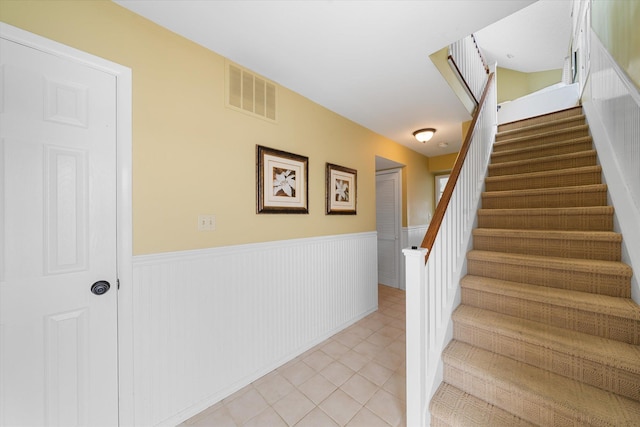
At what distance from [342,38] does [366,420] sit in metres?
2.46

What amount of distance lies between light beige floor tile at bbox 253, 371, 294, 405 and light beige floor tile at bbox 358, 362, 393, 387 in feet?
1.98

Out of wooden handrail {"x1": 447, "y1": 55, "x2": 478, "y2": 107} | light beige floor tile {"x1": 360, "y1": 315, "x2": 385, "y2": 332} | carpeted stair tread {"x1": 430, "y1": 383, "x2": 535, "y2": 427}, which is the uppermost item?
wooden handrail {"x1": 447, "y1": 55, "x2": 478, "y2": 107}

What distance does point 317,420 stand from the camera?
1.48 metres

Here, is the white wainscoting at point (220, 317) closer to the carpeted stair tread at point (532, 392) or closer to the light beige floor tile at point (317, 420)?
the light beige floor tile at point (317, 420)

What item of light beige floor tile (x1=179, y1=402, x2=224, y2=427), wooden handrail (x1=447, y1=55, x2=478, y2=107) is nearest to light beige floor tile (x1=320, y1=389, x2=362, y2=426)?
light beige floor tile (x1=179, y1=402, x2=224, y2=427)

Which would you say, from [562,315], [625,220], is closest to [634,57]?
[625,220]

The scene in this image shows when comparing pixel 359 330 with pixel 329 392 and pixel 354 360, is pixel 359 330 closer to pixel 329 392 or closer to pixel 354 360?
pixel 354 360

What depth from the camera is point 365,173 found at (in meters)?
3.07

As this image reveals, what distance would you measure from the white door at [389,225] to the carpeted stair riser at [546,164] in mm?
1584

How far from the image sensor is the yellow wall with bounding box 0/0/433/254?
121 centimetres

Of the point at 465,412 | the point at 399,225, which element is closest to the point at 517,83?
the point at 399,225

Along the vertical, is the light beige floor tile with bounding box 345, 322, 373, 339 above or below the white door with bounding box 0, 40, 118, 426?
below

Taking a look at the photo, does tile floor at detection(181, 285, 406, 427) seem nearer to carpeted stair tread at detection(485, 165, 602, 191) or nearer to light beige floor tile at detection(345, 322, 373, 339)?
light beige floor tile at detection(345, 322, 373, 339)

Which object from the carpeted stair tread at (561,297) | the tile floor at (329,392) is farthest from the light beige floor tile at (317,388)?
the carpeted stair tread at (561,297)
